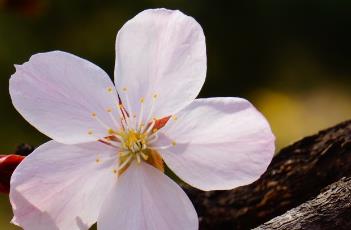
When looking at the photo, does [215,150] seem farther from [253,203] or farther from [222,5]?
[222,5]

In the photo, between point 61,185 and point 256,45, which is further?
point 256,45

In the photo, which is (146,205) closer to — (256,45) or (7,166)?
(7,166)

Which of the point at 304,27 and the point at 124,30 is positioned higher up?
the point at 124,30

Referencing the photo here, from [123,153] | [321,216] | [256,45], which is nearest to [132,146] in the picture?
[123,153]

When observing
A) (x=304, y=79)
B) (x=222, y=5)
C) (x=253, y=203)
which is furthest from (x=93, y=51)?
(x=253, y=203)

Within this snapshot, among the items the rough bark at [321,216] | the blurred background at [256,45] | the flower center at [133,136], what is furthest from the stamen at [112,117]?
the blurred background at [256,45]

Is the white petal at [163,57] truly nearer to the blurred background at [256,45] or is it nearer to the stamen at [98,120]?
the stamen at [98,120]
